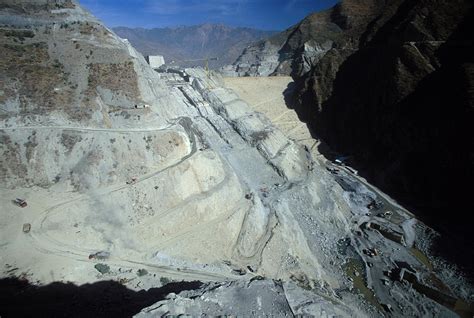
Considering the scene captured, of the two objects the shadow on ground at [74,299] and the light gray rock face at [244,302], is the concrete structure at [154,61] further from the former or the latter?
the light gray rock face at [244,302]

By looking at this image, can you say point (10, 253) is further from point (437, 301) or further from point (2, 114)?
point (437, 301)

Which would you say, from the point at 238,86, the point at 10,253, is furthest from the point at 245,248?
the point at 238,86

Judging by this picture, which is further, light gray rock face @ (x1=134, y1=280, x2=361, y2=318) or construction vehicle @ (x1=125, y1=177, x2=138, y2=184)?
construction vehicle @ (x1=125, y1=177, x2=138, y2=184)

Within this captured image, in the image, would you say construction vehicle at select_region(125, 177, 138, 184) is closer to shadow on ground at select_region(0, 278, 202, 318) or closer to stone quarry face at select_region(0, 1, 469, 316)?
stone quarry face at select_region(0, 1, 469, 316)

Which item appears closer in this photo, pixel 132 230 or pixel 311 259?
pixel 132 230

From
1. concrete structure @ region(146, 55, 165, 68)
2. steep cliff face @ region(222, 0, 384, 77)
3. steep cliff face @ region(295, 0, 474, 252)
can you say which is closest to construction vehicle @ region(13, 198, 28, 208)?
concrete structure @ region(146, 55, 165, 68)

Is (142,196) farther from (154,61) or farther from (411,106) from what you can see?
(154,61)
